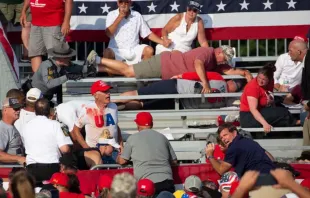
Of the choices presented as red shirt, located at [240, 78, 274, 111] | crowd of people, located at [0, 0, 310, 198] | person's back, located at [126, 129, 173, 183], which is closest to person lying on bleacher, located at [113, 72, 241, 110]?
crowd of people, located at [0, 0, 310, 198]

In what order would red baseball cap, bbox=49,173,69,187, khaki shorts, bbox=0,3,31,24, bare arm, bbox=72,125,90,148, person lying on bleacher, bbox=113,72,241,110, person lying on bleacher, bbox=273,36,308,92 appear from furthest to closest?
khaki shorts, bbox=0,3,31,24
person lying on bleacher, bbox=273,36,308,92
person lying on bleacher, bbox=113,72,241,110
bare arm, bbox=72,125,90,148
red baseball cap, bbox=49,173,69,187

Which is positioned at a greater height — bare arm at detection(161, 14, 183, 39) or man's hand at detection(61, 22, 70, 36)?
man's hand at detection(61, 22, 70, 36)

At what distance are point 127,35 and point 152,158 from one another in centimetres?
365

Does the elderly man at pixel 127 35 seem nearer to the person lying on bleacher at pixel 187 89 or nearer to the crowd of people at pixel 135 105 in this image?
the crowd of people at pixel 135 105

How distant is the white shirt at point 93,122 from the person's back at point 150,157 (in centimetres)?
116

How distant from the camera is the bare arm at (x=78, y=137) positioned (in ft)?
44.6

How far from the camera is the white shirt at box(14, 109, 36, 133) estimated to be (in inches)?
541

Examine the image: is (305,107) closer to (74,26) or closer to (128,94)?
(128,94)

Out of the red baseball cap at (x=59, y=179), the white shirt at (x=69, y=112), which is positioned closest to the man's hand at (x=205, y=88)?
the white shirt at (x=69, y=112)

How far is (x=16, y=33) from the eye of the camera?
1653cm

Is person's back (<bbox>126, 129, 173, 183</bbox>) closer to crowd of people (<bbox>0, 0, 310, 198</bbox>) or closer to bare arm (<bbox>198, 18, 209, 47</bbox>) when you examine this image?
crowd of people (<bbox>0, 0, 310, 198</bbox>)

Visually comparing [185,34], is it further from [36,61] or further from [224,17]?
[36,61]

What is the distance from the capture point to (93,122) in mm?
13766

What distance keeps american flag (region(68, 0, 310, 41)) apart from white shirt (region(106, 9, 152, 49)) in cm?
49
